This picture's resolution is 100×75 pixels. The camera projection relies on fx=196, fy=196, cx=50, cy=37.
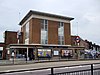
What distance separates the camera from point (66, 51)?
182ft

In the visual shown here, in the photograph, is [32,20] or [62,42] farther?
[62,42]

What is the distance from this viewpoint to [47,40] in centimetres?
5847

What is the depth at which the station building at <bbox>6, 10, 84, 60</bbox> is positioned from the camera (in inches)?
2005

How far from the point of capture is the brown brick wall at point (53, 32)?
59.3m

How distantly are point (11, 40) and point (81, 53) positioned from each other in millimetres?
23818

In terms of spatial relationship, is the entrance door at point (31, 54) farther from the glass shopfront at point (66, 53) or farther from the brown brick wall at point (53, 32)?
the glass shopfront at point (66, 53)

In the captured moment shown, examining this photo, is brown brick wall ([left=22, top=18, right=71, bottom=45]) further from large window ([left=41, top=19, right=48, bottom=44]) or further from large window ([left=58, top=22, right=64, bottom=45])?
large window ([left=58, top=22, right=64, bottom=45])

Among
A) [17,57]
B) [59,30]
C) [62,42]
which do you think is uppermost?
[59,30]

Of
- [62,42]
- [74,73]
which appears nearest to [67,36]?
[62,42]

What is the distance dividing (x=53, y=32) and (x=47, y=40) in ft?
12.0

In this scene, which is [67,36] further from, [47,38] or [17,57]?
[17,57]

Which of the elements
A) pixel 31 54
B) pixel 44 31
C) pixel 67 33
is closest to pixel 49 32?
pixel 44 31

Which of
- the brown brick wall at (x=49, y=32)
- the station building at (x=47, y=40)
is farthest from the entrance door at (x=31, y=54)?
the brown brick wall at (x=49, y=32)

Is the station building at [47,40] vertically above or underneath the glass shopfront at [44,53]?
above
